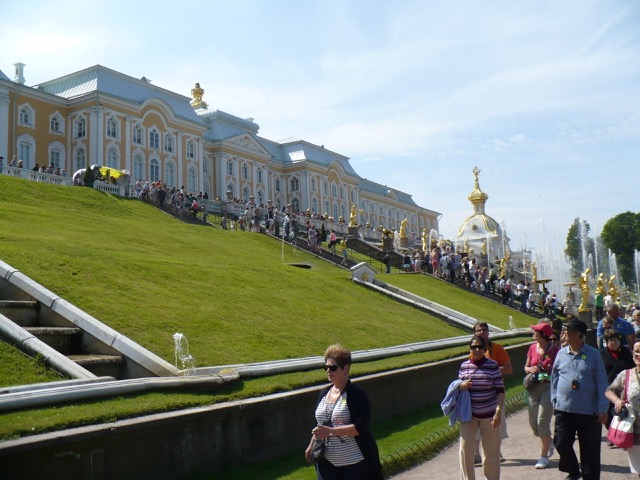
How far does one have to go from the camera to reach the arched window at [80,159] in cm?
4756

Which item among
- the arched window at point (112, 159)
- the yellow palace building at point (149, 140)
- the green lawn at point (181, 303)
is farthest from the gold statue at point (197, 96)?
the green lawn at point (181, 303)

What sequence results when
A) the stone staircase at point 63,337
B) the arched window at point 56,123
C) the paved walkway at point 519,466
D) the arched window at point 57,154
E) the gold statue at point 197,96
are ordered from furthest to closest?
the gold statue at point 197,96, the arched window at point 56,123, the arched window at point 57,154, the stone staircase at point 63,337, the paved walkway at point 519,466

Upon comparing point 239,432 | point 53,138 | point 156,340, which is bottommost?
point 239,432

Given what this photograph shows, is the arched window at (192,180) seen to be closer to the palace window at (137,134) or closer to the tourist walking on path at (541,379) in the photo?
the palace window at (137,134)

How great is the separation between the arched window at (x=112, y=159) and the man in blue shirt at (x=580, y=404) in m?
44.9

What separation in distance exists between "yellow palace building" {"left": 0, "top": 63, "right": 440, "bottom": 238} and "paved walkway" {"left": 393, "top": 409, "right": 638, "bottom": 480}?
3540 centimetres

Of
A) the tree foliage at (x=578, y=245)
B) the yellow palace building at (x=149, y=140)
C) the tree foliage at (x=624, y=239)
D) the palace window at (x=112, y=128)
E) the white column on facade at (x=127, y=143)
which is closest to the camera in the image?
the yellow palace building at (x=149, y=140)

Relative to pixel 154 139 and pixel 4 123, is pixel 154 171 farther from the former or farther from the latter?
pixel 4 123

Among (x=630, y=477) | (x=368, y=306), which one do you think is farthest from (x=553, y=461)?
(x=368, y=306)

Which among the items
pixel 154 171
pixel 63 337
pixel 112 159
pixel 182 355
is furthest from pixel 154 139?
pixel 182 355

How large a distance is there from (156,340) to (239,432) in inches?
120

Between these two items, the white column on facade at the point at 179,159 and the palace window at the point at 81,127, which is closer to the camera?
the palace window at the point at 81,127

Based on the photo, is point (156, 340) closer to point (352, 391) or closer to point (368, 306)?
point (352, 391)

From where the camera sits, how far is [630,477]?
722cm
